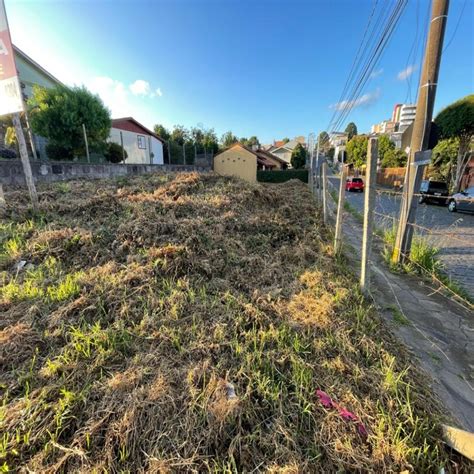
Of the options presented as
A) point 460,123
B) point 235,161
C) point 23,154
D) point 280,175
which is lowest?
point 280,175

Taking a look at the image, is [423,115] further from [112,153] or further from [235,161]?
[235,161]

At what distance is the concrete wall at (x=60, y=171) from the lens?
235 inches

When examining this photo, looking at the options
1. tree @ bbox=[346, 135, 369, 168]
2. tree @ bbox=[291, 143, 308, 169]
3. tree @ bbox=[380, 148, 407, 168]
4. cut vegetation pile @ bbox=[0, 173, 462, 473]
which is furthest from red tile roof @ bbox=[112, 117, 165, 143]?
tree @ bbox=[346, 135, 369, 168]

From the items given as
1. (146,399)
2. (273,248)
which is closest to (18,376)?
(146,399)

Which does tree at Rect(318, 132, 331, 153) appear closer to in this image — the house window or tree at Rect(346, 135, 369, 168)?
tree at Rect(346, 135, 369, 168)

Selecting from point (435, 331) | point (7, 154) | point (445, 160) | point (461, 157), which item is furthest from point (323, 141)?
point (435, 331)

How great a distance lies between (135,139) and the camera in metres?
18.3

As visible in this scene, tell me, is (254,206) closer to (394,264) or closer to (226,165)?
(394,264)

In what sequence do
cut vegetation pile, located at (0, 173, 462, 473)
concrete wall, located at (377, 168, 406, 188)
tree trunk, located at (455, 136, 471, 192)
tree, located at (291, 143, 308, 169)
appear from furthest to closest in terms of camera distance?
tree, located at (291, 143, 308, 169)
concrete wall, located at (377, 168, 406, 188)
tree trunk, located at (455, 136, 471, 192)
cut vegetation pile, located at (0, 173, 462, 473)

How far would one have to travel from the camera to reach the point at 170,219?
3885 millimetres

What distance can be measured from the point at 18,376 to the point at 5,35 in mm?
4709

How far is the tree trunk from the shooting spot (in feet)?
36.7

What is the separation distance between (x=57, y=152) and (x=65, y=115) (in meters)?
1.52

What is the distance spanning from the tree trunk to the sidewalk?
12.4 meters
